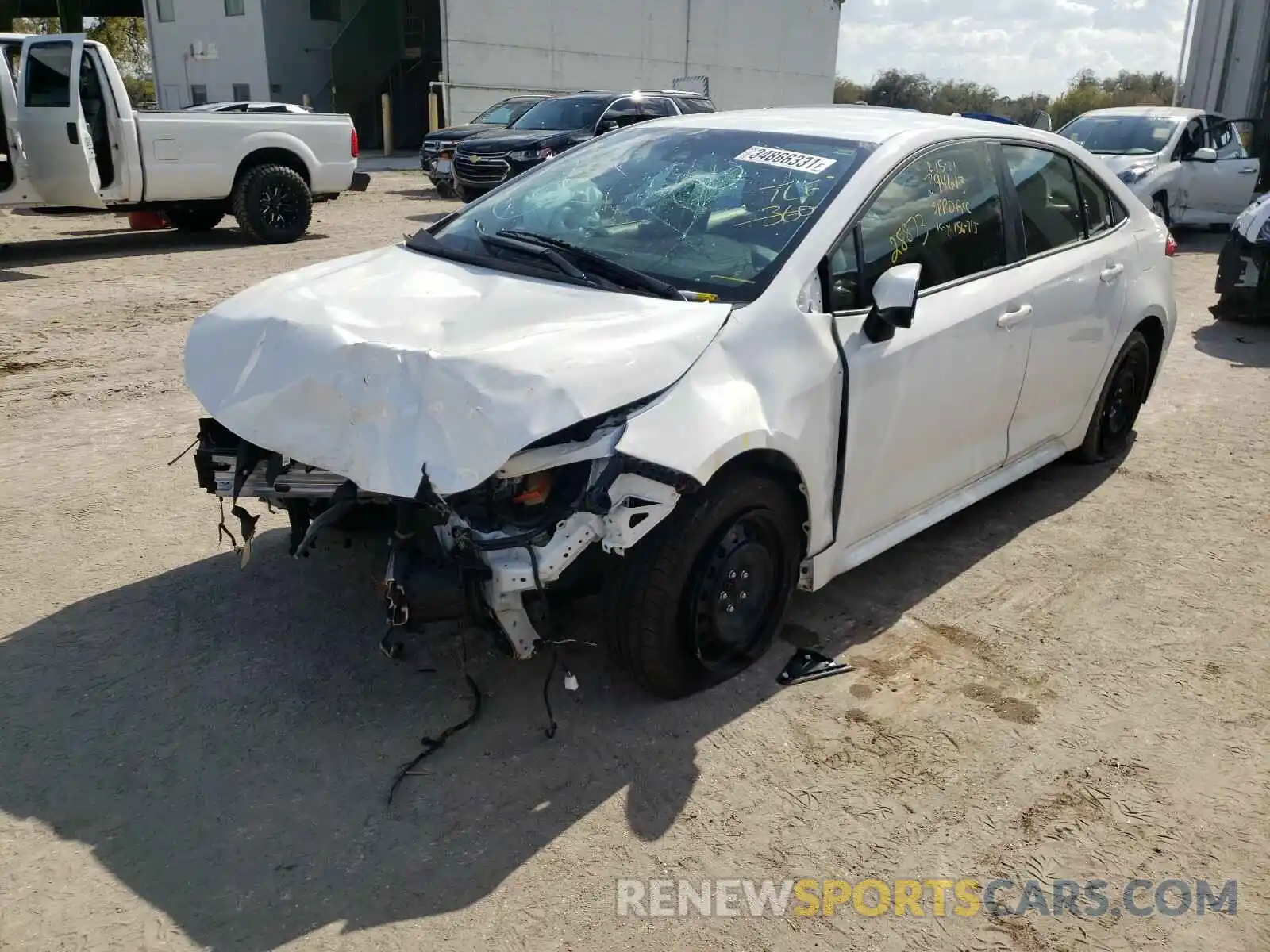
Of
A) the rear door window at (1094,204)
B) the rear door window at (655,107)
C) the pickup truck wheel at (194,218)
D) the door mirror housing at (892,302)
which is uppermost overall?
the rear door window at (655,107)

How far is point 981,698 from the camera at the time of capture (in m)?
3.54

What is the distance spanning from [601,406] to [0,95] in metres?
10.2

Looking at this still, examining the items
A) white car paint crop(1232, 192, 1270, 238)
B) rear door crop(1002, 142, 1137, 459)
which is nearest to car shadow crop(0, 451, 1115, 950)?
rear door crop(1002, 142, 1137, 459)

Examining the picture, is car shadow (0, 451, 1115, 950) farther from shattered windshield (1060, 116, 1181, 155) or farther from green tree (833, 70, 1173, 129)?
green tree (833, 70, 1173, 129)

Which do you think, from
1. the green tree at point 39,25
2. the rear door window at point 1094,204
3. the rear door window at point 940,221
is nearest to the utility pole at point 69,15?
the green tree at point 39,25

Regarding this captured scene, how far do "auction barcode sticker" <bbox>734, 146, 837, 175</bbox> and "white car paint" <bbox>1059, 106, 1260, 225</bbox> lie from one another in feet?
34.1

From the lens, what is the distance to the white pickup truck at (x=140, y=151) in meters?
10.6

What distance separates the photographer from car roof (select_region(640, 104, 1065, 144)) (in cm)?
401

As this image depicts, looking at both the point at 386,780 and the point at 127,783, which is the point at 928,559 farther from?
the point at 127,783

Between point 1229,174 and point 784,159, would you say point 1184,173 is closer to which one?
point 1229,174

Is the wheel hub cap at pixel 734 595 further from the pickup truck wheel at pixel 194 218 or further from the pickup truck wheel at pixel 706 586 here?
the pickup truck wheel at pixel 194 218

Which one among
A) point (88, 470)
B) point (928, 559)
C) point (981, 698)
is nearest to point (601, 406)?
point (981, 698)

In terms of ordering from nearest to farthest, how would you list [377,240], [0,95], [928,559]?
1. [928,559]
2. [0,95]
3. [377,240]

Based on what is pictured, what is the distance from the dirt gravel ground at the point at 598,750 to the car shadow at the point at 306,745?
11 millimetres
